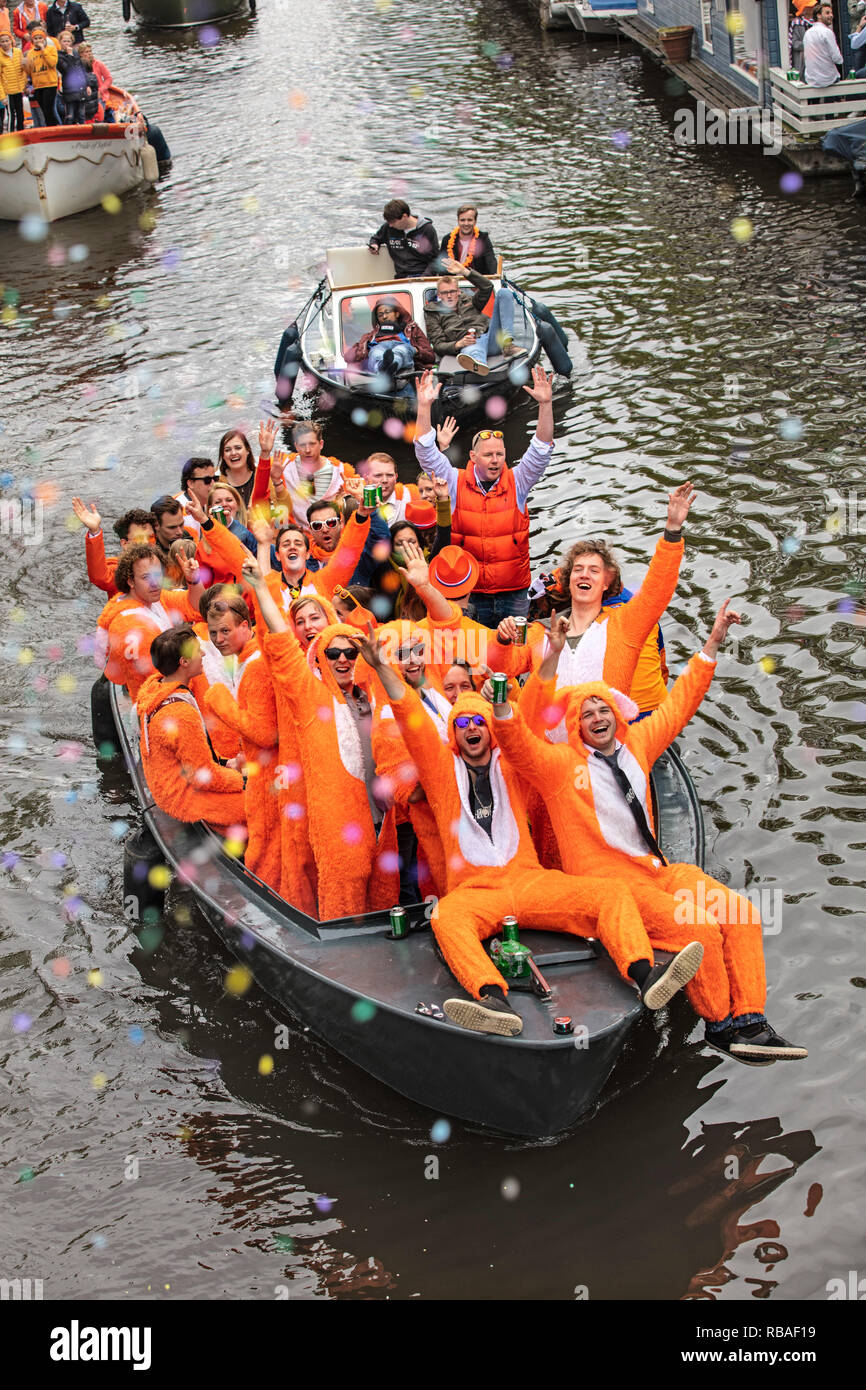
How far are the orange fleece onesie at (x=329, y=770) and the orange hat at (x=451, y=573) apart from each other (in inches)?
49.9

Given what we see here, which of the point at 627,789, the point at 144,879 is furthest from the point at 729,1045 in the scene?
the point at 144,879

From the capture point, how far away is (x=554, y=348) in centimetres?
1414

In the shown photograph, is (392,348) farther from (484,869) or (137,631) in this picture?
(484,869)

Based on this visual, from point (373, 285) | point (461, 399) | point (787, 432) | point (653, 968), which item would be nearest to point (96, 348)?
point (373, 285)

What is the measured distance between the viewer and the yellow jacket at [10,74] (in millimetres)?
22188

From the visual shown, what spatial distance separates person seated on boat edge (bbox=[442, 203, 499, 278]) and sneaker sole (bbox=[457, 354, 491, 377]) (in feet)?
5.78

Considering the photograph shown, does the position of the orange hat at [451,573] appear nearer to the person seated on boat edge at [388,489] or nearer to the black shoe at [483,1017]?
the person seated on boat edge at [388,489]

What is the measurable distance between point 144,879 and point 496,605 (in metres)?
2.96

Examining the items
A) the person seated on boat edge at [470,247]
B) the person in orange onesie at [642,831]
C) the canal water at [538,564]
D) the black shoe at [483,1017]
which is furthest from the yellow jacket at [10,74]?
the black shoe at [483,1017]

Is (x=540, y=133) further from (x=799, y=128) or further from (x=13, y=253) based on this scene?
(x=13, y=253)

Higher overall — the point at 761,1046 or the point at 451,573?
the point at 451,573

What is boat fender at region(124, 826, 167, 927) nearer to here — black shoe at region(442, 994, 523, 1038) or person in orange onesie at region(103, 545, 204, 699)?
person in orange onesie at region(103, 545, 204, 699)

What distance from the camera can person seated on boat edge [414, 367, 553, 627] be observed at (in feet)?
29.8

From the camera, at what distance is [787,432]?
12844mm
